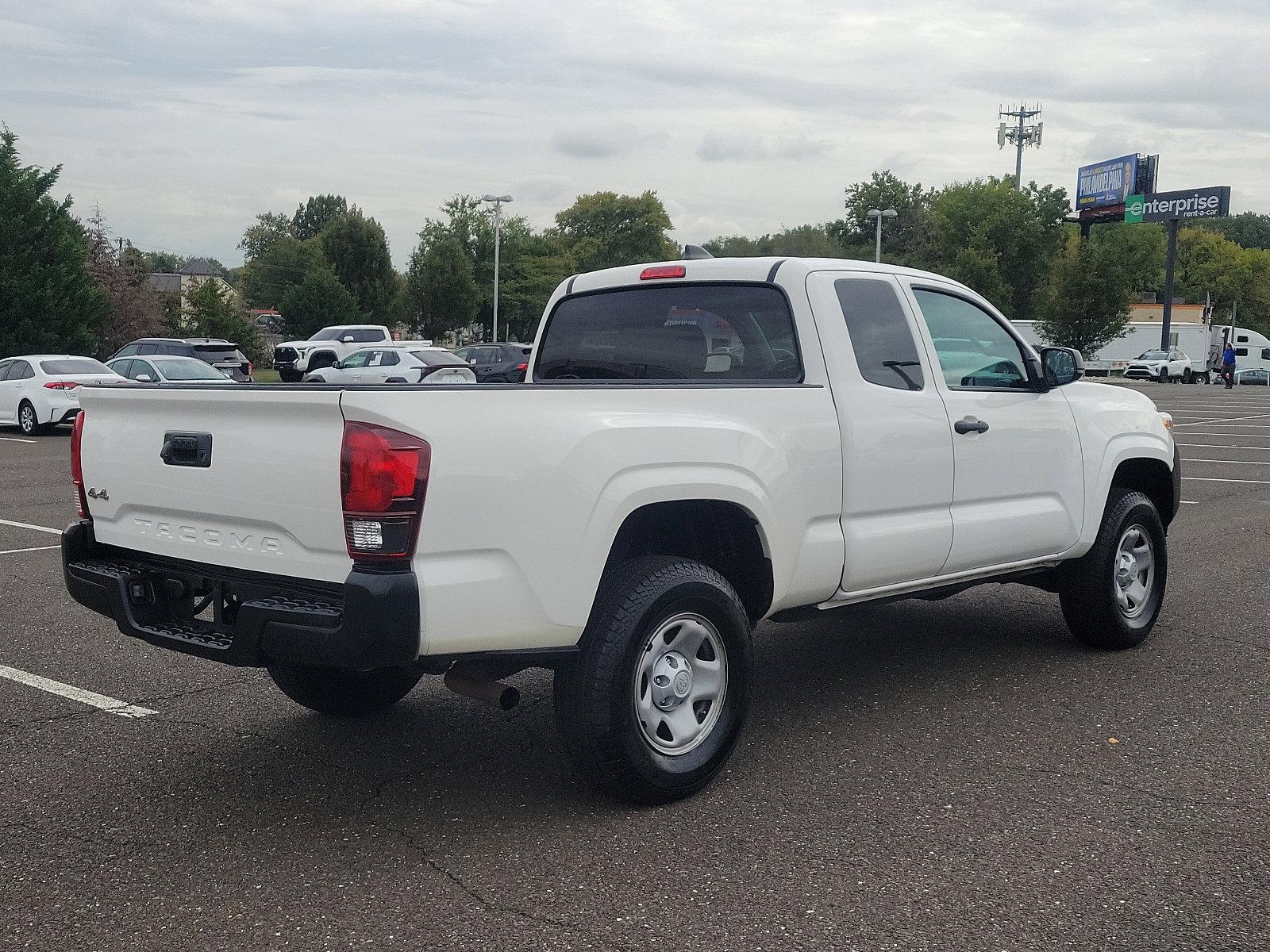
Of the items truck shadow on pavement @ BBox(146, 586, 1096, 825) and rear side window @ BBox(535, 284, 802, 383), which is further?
rear side window @ BBox(535, 284, 802, 383)

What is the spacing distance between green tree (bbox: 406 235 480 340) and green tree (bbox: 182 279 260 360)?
1605 cm

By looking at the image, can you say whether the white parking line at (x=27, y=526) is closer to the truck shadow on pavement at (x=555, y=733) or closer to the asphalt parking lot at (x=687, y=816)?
the asphalt parking lot at (x=687, y=816)

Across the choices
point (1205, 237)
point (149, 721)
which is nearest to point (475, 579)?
point (149, 721)

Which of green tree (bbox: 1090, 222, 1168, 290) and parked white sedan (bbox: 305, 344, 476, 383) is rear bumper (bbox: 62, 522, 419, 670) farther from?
green tree (bbox: 1090, 222, 1168, 290)

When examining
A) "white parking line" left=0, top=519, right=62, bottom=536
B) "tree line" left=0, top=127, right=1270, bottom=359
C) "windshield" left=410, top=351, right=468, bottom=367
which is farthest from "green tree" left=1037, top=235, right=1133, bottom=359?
"white parking line" left=0, top=519, right=62, bottom=536

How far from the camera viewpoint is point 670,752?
13.9 feet

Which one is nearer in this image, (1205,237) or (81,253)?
(81,253)

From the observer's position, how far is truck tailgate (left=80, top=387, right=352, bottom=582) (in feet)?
12.2

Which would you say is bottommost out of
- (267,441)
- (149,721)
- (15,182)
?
(149,721)

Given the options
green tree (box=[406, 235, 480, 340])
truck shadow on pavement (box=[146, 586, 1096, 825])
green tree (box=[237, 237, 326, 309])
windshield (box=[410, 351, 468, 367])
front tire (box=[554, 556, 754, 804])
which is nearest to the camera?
front tire (box=[554, 556, 754, 804])

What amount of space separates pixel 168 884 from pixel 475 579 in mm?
1224

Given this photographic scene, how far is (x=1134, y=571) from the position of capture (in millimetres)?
6512

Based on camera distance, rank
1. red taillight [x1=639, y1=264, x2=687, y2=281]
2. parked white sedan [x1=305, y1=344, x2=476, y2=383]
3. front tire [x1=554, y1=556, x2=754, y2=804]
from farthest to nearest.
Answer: parked white sedan [x1=305, y1=344, x2=476, y2=383], red taillight [x1=639, y1=264, x2=687, y2=281], front tire [x1=554, y1=556, x2=754, y2=804]

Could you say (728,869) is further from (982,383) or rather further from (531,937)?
(982,383)
